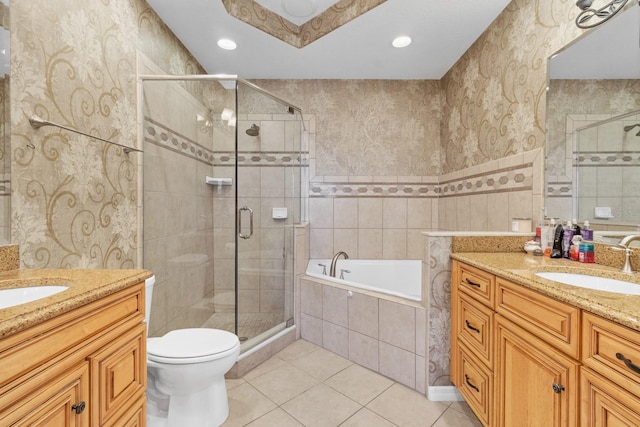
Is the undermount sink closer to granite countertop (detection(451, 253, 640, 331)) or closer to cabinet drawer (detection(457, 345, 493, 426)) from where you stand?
granite countertop (detection(451, 253, 640, 331))

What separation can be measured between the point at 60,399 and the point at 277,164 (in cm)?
202

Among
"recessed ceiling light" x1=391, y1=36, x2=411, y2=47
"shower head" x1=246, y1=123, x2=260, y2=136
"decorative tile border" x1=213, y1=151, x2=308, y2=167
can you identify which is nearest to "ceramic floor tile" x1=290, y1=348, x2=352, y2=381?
"decorative tile border" x1=213, y1=151, x2=308, y2=167

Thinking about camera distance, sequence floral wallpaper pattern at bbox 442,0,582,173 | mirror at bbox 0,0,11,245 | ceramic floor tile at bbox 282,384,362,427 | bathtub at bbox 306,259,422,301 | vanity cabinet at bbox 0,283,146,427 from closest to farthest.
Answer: vanity cabinet at bbox 0,283,146,427 → mirror at bbox 0,0,11,245 → ceramic floor tile at bbox 282,384,362,427 → floral wallpaper pattern at bbox 442,0,582,173 → bathtub at bbox 306,259,422,301

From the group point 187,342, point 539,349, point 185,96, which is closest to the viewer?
point 539,349

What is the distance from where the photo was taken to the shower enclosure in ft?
6.16

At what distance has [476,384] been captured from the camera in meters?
1.34

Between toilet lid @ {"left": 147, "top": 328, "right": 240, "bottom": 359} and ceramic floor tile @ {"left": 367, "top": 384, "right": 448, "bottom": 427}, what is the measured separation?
34.5 inches

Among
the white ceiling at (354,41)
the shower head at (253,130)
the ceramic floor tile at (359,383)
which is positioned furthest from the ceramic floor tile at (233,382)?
the white ceiling at (354,41)

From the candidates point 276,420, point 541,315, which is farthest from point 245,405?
point 541,315

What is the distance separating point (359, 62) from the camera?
2.51m

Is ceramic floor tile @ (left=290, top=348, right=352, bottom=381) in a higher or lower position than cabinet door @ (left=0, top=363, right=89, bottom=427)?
lower

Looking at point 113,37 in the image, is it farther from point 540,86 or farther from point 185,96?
point 540,86

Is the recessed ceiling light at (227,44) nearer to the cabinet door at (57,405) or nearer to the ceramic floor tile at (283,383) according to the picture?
the cabinet door at (57,405)

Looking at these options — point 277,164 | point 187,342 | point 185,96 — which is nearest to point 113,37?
point 185,96
